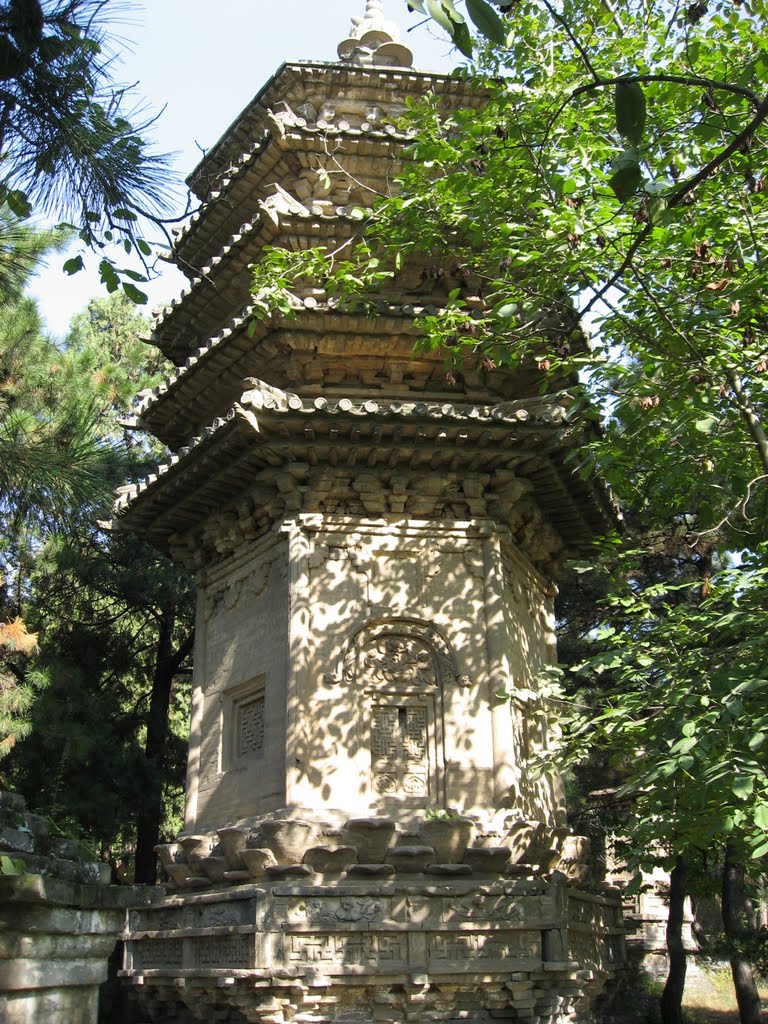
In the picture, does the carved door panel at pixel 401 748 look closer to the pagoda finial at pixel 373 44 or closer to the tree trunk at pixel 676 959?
the tree trunk at pixel 676 959

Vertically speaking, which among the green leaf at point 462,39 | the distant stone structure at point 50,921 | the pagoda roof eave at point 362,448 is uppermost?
→ the pagoda roof eave at point 362,448

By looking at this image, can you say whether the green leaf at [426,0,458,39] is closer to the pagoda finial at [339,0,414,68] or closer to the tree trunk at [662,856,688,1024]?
the pagoda finial at [339,0,414,68]

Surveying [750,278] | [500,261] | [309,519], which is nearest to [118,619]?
[309,519]

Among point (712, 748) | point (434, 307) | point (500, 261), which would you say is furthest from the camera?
point (434, 307)

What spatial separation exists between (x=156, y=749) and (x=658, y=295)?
12.1m

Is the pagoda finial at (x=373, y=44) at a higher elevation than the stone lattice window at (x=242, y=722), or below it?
higher

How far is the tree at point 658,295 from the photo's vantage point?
6531mm

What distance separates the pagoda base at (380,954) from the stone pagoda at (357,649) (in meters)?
0.02

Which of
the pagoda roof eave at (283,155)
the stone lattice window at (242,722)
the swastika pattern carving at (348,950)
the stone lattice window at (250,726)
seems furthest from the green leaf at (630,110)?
the pagoda roof eave at (283,155)

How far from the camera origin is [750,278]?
276 inches

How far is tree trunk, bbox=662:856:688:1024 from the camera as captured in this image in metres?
13.6

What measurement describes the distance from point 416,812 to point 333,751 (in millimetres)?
900

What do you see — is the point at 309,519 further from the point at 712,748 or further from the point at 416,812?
the point at 712,748

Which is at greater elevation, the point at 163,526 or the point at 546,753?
the point at 163,526
